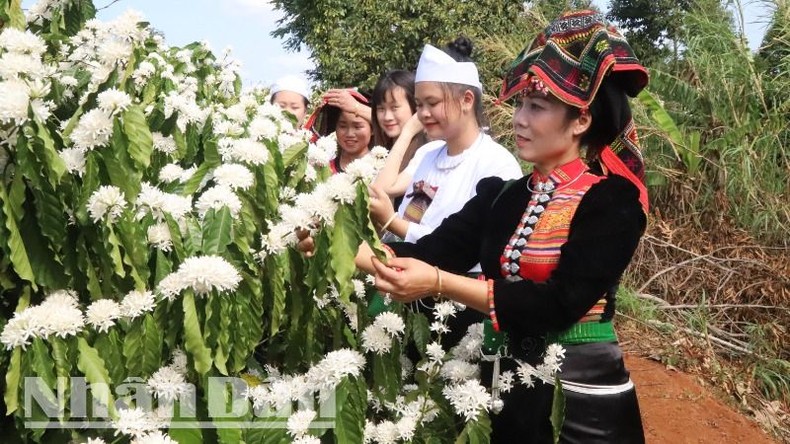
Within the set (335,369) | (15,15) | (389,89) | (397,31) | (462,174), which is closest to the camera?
(335,369)

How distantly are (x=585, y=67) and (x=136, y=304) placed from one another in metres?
1.28

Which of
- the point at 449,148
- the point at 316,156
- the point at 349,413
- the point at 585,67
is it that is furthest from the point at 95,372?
the point at 449,148

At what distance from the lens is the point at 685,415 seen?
5023 millimetres

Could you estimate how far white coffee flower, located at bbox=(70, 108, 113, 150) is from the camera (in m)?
1.91

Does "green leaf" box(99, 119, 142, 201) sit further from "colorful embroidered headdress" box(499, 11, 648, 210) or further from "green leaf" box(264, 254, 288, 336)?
"colorful embroidered headdress" box(499, 11, 648, 210)

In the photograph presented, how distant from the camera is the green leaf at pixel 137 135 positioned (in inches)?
75.5

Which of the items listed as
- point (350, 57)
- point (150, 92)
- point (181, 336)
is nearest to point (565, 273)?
point (181, 336)

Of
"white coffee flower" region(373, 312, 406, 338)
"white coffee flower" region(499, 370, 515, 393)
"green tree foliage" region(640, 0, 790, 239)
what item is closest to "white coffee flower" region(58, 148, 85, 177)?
"white coffee flower" region(373, 312, 406, 338)

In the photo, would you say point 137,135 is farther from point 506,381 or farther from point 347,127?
point 347,127

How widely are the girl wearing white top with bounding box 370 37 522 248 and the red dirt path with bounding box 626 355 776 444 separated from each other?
2518 mm

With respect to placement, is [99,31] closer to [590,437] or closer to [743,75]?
[590,437]

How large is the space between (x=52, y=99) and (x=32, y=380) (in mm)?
854

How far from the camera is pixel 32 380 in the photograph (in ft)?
5.79

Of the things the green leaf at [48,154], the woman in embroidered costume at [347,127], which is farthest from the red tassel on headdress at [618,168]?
the woman in embroidered costume at [347,127]
